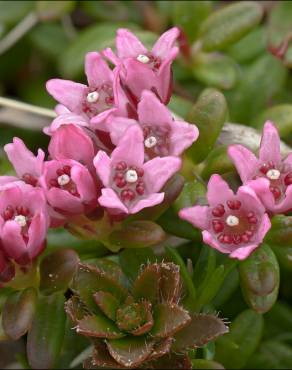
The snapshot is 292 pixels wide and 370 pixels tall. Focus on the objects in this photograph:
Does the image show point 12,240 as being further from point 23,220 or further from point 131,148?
point 131,148

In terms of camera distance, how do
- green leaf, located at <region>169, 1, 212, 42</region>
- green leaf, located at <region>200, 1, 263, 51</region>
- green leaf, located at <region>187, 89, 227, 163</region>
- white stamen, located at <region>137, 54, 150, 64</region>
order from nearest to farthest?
white stamen, located at <region>137, 54, 150, 64</region> → green leaf, located at <region>187, 89, 227, 163</region> → green leaf, located at <region>200, 1, 263, 51</region> → green leaf, located at <region>169, 1, 212, 42</region>

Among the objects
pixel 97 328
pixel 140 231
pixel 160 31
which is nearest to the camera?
pixel 97 328

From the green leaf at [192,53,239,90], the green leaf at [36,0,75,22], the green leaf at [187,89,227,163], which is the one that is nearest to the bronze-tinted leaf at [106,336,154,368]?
the green leaf at [187,89,227,163]

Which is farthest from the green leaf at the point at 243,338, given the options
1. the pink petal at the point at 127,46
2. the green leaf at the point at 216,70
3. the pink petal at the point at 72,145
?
the green leaf at the point at 216,70

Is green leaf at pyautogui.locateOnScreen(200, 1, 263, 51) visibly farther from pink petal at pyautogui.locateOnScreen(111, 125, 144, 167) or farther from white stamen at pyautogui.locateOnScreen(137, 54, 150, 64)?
pink petal at pyautogui.locateOnScreen(111, 125, 144, 167)

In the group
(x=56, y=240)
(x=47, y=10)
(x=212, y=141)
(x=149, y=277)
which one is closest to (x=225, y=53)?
(x=47, y=10)

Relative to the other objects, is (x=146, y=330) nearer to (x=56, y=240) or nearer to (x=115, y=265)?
(x=115, y=265)

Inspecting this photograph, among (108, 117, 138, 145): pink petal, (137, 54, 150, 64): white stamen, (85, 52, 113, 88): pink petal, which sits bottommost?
(108, 117, 138, 145): pink petal

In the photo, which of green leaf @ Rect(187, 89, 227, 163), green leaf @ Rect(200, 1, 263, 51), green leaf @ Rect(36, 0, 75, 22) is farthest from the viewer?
green leaf @ Rect(36, 0, 75, 22)

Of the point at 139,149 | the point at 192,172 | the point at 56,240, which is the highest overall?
the point at 139,149
